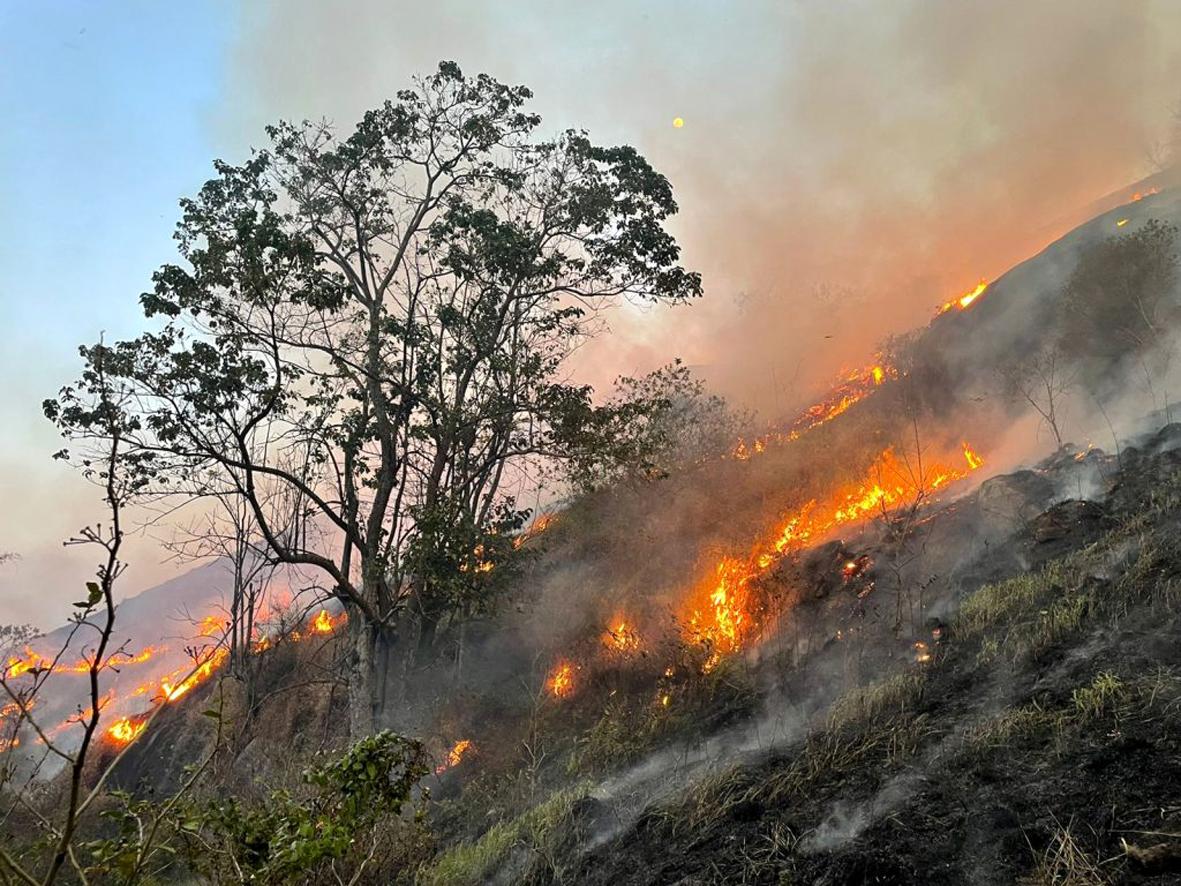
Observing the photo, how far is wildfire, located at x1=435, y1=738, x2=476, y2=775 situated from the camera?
15.2 meters

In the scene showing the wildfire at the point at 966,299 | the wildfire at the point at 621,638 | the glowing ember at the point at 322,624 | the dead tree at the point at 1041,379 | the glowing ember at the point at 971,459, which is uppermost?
the glowing ember at the point at 322,624

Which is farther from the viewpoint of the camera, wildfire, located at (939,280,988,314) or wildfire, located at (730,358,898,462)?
wildfire, located at (939,280,988,314)

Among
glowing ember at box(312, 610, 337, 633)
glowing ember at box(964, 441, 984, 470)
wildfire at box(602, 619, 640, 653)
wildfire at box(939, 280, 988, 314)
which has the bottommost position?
glowing ember at box(964, 441, 984, 470)

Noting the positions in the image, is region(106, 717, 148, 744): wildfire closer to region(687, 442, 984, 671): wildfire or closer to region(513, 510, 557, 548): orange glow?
region(513, 510, 557, 548): orange glow

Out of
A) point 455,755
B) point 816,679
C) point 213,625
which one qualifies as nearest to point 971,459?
point 816,679

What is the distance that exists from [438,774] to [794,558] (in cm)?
1039

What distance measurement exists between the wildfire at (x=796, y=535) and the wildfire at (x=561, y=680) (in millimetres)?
3372

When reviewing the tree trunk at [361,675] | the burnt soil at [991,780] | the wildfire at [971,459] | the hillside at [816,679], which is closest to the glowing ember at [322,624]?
the hillside at [816,679]

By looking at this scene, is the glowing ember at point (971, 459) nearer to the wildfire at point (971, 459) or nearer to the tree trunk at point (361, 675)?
the wildfire at point (971, 459)

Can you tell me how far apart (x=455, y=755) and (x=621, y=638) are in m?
4.91

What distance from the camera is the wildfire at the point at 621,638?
1588 cm

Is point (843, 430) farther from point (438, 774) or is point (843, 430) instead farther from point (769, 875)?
point (769, 875)

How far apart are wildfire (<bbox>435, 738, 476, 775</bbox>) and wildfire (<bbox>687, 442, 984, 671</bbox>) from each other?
6133 mm

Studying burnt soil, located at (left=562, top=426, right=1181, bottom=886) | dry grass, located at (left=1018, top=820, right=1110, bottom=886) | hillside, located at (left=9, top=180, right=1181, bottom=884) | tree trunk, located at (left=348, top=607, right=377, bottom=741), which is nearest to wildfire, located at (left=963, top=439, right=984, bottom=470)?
hillside, located at (left=9, top=180, right=1181, bottom=884)
